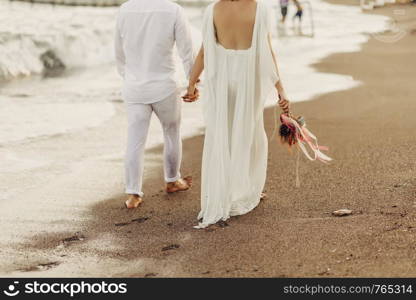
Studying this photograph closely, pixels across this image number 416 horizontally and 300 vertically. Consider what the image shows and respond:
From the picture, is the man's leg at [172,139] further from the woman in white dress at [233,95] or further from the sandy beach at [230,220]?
the woman in white dress at [233,95]

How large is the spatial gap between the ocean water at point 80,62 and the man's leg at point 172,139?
2000 mm

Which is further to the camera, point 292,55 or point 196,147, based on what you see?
point 292,55

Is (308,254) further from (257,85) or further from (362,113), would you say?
(362,113)

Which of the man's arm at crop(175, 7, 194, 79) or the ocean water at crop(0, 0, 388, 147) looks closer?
the man's arm at crop(175, 7, 194, 79)

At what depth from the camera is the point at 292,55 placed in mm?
16844

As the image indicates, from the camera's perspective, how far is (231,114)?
5074 mm

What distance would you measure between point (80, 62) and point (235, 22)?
45.4 feet

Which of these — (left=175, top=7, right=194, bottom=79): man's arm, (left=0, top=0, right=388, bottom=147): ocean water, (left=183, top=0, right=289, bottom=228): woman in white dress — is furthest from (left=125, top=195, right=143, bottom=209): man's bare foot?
(left=0, top=0, right=388, bottom=147): ocean water

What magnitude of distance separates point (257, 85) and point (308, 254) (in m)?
1.36

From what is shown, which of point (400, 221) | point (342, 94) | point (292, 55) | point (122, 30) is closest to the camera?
point (400, 221)

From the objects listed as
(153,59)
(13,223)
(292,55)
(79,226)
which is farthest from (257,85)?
(292,55)

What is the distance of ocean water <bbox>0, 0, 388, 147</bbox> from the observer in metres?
9.72

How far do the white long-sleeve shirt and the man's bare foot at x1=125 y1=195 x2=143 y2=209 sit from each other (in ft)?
2.53

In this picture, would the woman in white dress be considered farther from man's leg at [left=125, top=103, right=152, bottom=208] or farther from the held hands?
man's leg at [left=125, top=103, right=152, bottom=208]
